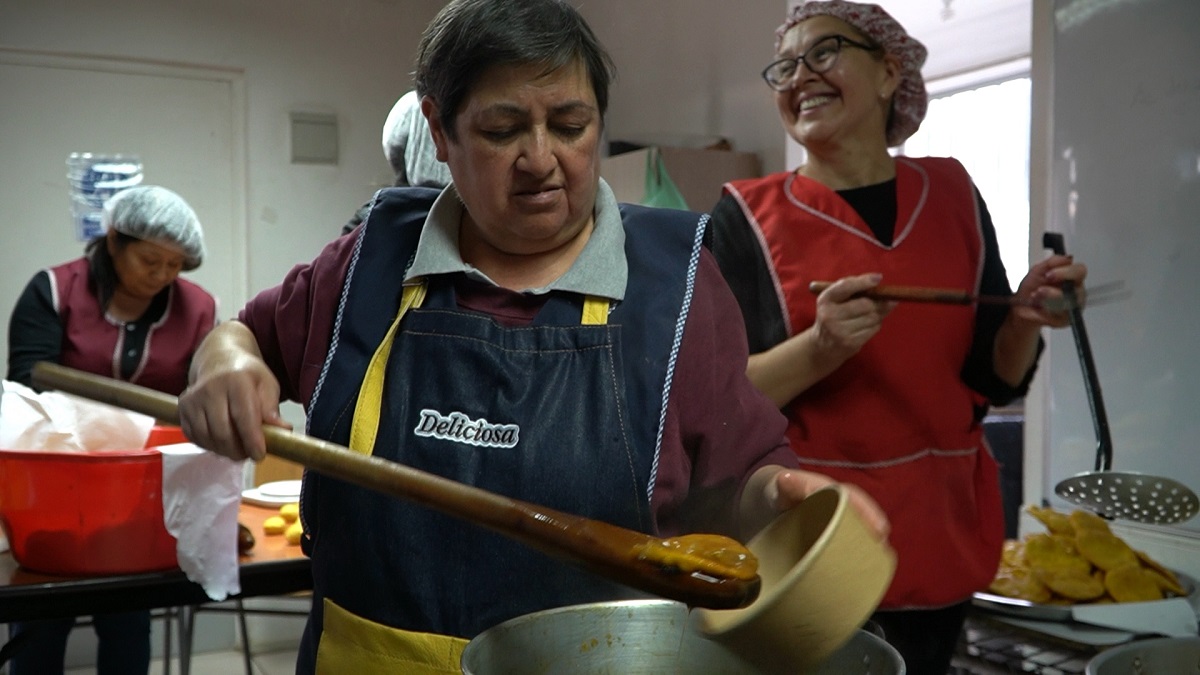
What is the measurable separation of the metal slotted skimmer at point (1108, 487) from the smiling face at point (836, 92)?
1.20 ft

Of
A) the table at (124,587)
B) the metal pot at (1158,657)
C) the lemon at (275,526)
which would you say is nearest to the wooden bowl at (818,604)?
the metal pot at (1158,657)

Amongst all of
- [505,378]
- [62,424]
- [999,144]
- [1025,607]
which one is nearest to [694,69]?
[999,144]

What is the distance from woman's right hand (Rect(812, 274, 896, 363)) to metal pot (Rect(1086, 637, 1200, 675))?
0.54m

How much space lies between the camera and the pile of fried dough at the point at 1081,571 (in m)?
1.80

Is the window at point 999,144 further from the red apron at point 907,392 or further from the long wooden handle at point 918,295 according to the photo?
the long wooden handle at point 918,295

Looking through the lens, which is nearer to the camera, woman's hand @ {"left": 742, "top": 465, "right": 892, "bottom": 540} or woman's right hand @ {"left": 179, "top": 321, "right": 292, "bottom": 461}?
woman's hand @ {"left": 742, "top": 465, "right": 892, "bottom": 540}

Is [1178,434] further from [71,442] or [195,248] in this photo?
[195,248]

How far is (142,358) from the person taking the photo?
3.43m

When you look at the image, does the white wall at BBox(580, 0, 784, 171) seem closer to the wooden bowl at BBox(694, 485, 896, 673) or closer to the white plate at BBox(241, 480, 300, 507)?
the white plate at BBox(241, 480, 300, 507)

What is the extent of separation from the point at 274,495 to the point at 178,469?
0.89 meters

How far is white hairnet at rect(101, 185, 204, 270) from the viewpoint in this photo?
3.38 metres

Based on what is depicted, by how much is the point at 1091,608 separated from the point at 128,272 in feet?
9.67

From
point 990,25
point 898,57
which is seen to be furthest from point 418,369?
point 990,25

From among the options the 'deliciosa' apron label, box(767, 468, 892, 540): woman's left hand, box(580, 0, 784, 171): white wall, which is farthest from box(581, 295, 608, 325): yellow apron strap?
box(580, 0, 784, 171): white wall
